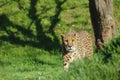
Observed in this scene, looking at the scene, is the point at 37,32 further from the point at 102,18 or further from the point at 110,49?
the point at 110,49

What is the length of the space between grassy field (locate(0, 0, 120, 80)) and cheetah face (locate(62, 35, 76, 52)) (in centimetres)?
122

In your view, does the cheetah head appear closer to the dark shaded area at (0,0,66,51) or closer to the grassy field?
the grassy field

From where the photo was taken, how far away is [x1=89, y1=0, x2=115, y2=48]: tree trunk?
1196 cm

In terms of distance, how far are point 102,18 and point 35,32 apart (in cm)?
484

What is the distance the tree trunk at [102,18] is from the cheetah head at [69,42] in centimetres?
146

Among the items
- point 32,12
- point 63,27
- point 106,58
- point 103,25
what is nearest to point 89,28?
point 63,27

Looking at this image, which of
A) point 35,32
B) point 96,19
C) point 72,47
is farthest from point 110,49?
point 35,32

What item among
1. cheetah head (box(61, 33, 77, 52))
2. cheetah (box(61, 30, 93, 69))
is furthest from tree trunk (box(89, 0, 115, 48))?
cheetah head (box(61, 33, 77, 52))

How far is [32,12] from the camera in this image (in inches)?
695

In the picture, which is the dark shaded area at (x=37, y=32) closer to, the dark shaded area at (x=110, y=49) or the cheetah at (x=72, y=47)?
the cheetah at (x=72, y=47)

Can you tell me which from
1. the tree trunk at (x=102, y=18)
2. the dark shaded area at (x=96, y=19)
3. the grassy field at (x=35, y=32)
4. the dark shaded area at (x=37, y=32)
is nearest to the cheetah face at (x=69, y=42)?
the grassy field at (x=35, y=32)

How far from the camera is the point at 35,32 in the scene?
16594 millimetres

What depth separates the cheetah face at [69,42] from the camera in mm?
10234

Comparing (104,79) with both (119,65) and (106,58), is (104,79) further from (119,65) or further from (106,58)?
→ (106,58)
